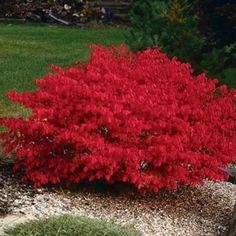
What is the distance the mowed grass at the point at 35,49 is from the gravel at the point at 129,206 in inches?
141

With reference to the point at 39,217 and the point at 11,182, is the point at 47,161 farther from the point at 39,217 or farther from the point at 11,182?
the point at 39,217

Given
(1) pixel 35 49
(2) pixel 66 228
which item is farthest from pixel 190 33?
(2) pixel 66 228

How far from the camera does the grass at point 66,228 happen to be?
225 inches

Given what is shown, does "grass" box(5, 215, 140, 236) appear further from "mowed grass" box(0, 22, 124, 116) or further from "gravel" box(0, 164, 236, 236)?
"mowed grass" box(0, 22, 124, 116)

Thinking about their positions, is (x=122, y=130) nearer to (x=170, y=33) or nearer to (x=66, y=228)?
(x=66, y=228)

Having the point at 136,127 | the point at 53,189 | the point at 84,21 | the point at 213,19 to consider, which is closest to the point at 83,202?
the point at 53,189

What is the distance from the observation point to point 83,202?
7.30 metres

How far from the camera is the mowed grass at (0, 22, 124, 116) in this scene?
A: 1392 cm

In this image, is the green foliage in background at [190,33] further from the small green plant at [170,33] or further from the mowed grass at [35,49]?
the mowed grass at [35,49]

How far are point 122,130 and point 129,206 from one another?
813mm

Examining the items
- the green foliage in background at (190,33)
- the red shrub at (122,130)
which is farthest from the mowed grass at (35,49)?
the red shrub at (122,130)

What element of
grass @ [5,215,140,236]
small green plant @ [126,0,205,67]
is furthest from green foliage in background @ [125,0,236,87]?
grass @ [5,215,140,236]

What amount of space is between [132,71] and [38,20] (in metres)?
18.6

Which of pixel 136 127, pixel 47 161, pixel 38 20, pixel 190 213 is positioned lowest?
pixel 38 20
